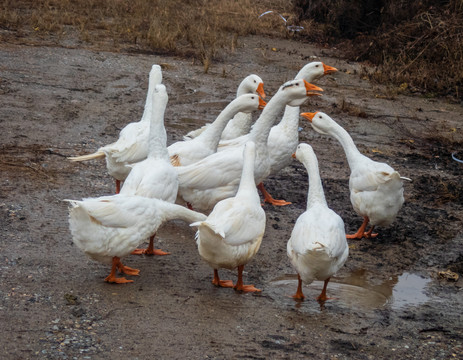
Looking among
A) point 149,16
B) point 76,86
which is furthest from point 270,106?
point 149,16

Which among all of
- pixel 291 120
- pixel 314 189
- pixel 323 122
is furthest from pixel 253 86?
pixel 314 189

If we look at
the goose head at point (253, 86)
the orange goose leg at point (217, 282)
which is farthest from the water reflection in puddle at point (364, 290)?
the goose head at point (253, 86)

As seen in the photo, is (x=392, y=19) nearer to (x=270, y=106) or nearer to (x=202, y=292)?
A: (x=270, y=106)

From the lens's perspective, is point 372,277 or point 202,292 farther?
point 372,277

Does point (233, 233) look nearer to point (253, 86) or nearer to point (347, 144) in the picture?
point (347, 144)

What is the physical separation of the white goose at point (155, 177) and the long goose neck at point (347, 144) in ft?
6.52

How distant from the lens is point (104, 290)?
17.1ft

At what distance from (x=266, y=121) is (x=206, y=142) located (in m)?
0.70

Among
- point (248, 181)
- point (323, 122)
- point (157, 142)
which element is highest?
point (323, 122)

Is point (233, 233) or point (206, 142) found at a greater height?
point (206, 142)

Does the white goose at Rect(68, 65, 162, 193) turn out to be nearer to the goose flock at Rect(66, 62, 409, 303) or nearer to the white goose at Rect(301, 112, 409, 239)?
the goose flock at Rect(66, 62, 409, 303)

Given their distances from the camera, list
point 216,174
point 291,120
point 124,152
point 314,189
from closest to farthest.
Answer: point 314,189 < point 216,174 < point 124,152 < point 291,120

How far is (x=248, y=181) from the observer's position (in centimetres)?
580

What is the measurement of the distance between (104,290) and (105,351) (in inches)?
37.9
